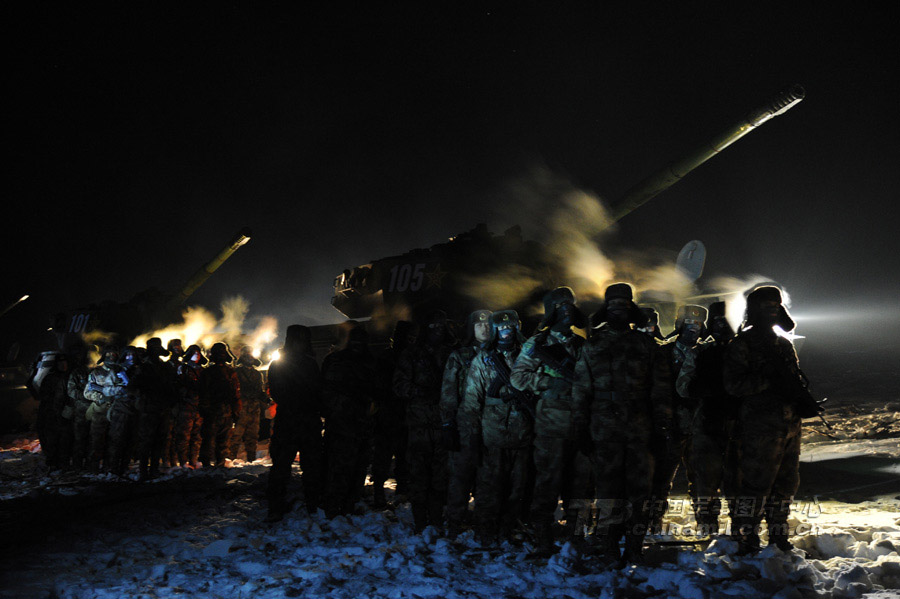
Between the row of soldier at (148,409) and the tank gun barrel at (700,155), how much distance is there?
9.20 meters

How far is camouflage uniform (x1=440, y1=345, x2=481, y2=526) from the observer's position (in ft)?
20.5

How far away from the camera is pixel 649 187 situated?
12836 mm

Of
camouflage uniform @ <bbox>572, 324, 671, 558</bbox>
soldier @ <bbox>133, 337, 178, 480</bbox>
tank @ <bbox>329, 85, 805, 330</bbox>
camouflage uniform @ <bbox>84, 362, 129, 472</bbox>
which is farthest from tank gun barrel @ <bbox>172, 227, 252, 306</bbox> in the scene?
camouflage uniform @ <bbox>572, 324, 671, 558</bbox>

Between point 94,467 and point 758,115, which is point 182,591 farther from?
point 758,115

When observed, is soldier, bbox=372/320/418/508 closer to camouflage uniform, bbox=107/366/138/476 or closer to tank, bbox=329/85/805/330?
tank, bbox=329/85/805/330

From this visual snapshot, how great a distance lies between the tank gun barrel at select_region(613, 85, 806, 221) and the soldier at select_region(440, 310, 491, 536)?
24.9 feet

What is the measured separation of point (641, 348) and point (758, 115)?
7.85m

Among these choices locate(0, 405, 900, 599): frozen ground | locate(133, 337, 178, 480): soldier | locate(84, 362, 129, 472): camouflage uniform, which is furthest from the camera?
locate(84, 362, 129, 472): camouflage uniform

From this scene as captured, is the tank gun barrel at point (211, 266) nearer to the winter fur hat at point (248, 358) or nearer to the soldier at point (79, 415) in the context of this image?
the winter fur hat at point (248, 358)

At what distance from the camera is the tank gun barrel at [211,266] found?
2131 cm

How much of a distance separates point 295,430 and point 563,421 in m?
3.47

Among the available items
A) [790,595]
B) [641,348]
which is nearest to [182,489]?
[641,348]

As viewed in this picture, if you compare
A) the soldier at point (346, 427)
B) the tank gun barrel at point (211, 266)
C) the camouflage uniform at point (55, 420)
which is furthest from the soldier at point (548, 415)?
the tank gun barrel at point (211, 266)

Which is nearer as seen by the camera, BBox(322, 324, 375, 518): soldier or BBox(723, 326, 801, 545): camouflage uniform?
BBox(723, 326, 801, 545): camouflage uniform
